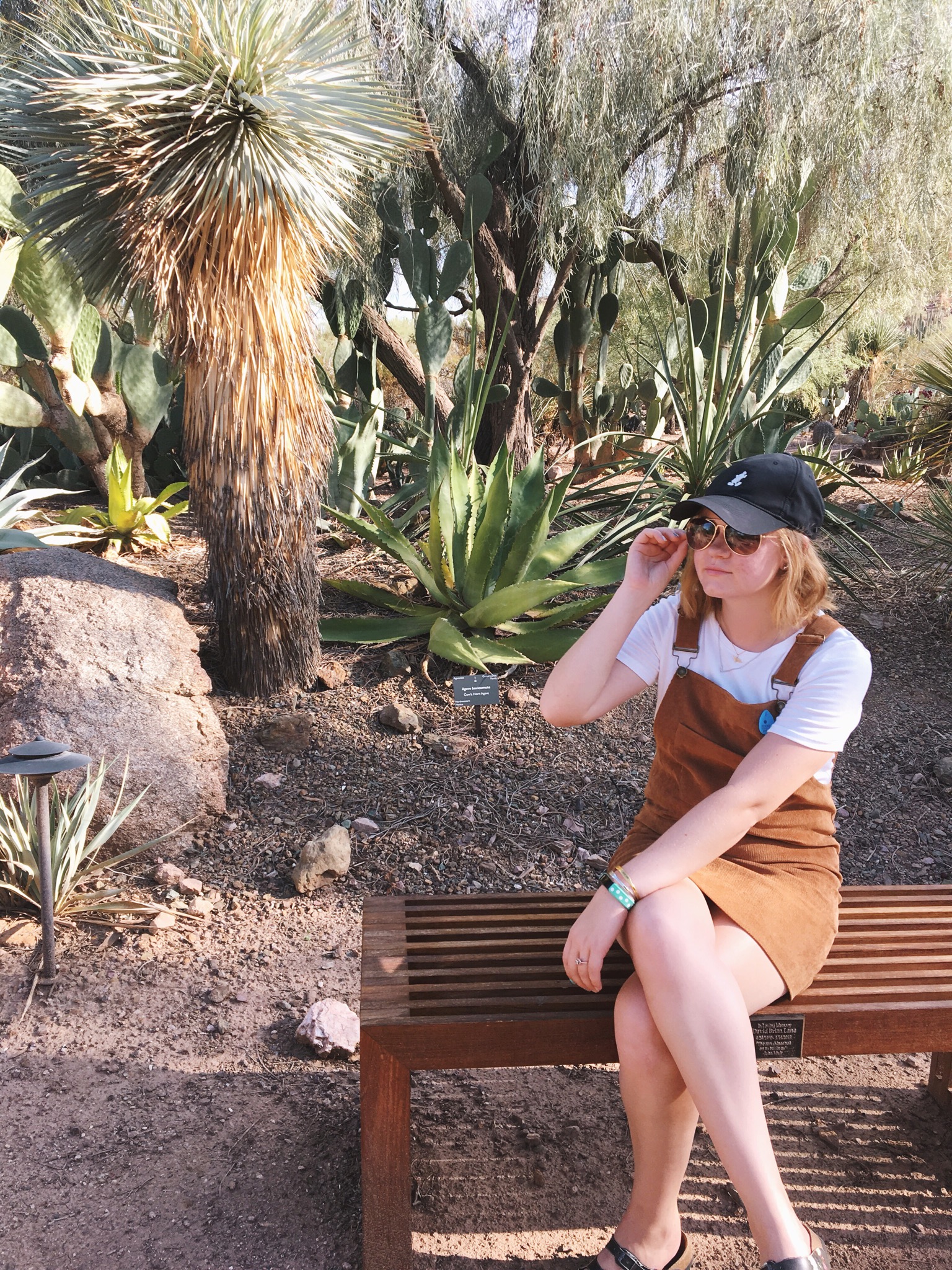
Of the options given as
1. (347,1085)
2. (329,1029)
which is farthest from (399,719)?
(347,1085)

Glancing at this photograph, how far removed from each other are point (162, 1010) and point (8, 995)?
407 mm

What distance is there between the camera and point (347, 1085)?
8.34ft

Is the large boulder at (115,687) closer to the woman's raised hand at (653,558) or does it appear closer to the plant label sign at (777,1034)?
the woman's raised hand at (653,558)

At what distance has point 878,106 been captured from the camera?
638 cm

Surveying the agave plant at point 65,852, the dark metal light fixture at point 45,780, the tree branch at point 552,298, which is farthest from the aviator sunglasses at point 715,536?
the tree branch at point 552,298

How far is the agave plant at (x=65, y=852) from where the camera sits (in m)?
2.99

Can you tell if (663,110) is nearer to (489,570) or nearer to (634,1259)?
(489,570)

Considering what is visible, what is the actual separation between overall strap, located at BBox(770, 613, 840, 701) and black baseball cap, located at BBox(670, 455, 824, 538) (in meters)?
0.20

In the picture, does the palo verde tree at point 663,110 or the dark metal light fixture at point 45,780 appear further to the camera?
the palo verde tree at point 663,110

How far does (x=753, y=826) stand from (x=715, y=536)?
0.57 metres

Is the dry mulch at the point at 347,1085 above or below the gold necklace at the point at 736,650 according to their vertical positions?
below

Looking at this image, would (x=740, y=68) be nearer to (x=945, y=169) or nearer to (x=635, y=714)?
(x=945, y=169)

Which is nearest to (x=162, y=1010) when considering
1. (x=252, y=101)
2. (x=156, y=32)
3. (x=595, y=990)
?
(x=595, y=990)

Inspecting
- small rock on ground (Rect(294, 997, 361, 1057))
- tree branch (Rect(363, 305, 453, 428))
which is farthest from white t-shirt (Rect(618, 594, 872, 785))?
tree branch (Rect(363, 305, 453, 428))
